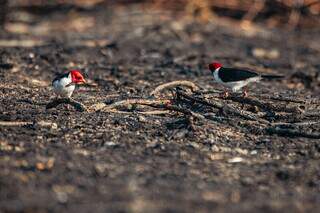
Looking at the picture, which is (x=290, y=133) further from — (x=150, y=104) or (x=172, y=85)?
(x=172, y=85)

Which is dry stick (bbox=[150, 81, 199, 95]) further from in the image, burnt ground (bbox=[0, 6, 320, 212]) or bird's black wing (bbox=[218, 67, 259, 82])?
bird's black wing (bbox=[218, 67, 259, 82])

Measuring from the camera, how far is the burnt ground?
509 centimetres

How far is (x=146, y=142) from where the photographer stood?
6.58m

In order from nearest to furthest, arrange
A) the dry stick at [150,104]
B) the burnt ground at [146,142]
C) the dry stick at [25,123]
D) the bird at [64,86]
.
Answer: the burnt ground at [146,142] → the dry stick at [25,123] → the dry stick at [150,104] → the bird at [64,86]

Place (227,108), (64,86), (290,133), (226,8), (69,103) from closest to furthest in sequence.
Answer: (290,133) < (69,103) < (227,108) < (64,86) < (226,8)

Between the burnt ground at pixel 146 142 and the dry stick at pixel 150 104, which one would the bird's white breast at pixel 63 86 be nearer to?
the burnt ground at pixel 146 142

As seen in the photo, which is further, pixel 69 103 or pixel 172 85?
pixel 172 85

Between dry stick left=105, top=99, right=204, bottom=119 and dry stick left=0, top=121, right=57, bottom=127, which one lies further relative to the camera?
dry stick left=105, top=99, right=204, bottom=119

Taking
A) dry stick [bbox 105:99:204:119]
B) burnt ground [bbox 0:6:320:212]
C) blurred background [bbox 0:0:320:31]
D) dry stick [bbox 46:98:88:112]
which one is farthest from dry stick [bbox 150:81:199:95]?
blurred background [bbox 0:0:320:31]

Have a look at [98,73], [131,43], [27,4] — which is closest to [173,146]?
[98,73]

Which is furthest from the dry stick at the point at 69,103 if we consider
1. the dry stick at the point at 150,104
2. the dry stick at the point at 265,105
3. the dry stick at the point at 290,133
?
the dry stick at the point at 290,133

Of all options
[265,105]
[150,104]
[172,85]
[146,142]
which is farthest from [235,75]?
[146,142]

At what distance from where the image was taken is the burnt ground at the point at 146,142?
5094 mm

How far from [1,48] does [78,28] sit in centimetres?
369
